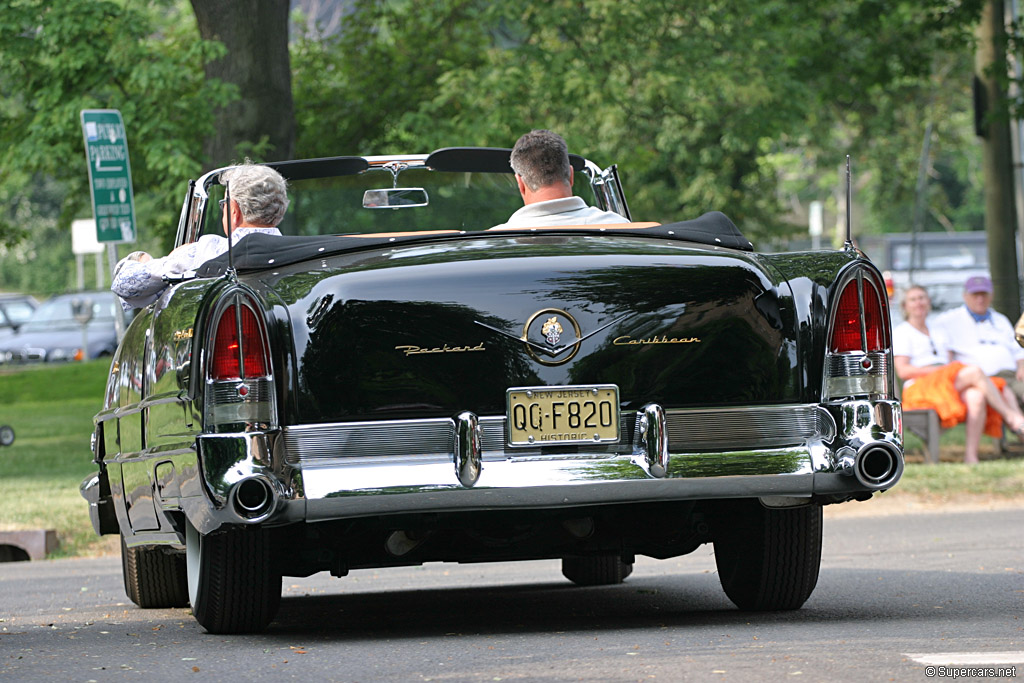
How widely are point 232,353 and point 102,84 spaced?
1219 cm

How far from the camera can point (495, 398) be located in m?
5.23

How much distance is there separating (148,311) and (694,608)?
229 centimetres

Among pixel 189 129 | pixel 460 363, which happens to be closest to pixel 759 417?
pixel 460 363

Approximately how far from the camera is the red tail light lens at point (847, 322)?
5.49 meters

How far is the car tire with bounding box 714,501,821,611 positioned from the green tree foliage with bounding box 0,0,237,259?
10.7m

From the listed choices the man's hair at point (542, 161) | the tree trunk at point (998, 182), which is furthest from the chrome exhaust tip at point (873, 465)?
the tree trunk at point (998, 182)

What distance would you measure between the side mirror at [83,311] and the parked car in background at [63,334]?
0.74 meters

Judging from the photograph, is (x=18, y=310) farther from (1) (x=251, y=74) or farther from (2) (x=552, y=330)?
(2) (x=552, y=330)

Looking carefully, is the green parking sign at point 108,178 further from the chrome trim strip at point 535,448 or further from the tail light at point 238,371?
the chrome trim strip at point 535,448

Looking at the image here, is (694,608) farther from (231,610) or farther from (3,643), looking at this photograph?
(3,643)

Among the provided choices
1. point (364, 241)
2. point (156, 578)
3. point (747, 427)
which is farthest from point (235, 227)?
point (747, 427)

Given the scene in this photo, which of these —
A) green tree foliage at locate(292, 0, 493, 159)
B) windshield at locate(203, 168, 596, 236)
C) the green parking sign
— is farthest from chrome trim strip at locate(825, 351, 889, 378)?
green tree foliage at locate(292, 0, 493, 159)

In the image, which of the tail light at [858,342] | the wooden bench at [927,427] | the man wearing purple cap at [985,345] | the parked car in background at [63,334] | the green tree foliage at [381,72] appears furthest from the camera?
the parked car in background at [63,334]

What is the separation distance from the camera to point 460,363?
5230 millimetres
